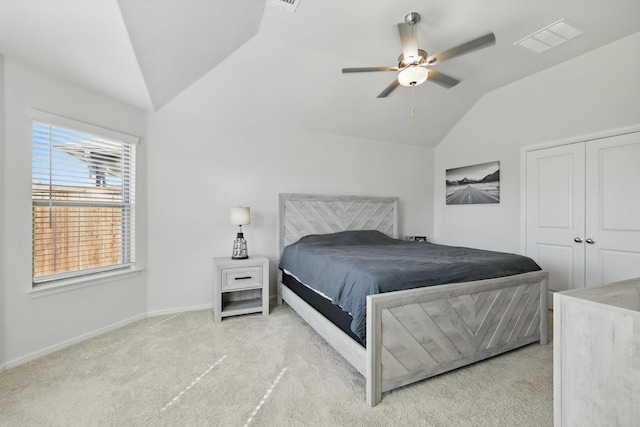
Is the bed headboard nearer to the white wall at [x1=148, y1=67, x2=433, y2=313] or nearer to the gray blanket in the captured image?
the white wall at [x1=148, y1=67, x2=433, y2=313]

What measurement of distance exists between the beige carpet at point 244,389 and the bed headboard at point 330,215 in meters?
1.59

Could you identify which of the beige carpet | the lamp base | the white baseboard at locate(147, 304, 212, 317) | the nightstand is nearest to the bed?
the beige carpet

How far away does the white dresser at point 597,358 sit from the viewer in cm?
107

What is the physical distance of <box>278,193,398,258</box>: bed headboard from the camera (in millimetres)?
3881

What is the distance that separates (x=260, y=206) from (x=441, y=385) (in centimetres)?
278

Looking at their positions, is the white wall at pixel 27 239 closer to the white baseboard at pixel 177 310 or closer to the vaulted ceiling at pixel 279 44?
the vaulted ceiling at pixel 279 44

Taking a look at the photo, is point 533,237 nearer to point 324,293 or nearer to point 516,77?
point 516,77

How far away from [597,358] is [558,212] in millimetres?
3022

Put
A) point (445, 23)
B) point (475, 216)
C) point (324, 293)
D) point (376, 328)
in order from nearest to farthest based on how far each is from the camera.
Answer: point (376, 328), point (324, 293), point (445, 23), point (475, 216)

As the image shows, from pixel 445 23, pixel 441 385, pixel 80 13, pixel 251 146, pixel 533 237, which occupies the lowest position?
pixel 441 385

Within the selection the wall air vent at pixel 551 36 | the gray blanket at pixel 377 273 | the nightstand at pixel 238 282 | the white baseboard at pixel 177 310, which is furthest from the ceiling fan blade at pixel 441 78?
the white baseboard at pixel 177 310

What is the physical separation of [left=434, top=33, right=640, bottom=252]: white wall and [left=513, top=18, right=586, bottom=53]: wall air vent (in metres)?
0.53

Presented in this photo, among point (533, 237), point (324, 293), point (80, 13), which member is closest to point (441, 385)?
point (324, 293)

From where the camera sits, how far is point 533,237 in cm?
374
